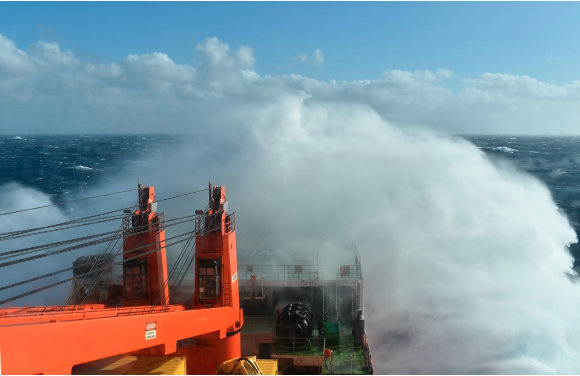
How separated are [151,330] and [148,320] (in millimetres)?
281

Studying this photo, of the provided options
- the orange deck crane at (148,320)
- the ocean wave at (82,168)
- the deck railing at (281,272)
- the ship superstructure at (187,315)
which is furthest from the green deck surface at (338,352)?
the ocean wave at (82,168)

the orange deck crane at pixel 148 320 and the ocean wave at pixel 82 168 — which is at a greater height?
the ocean wave at pixel 82 168

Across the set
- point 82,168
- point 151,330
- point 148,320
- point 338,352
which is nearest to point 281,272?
point 338,352

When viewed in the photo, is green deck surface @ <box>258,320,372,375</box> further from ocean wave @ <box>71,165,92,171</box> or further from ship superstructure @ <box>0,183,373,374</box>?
ocean wave @ <box>71,165,92,171</box>

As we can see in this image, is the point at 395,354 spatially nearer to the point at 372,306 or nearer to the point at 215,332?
the point at 372,306

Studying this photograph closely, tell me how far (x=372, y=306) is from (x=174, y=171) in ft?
127

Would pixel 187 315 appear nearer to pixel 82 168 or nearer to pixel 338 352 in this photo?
pixel 338 352

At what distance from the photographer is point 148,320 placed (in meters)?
11.6

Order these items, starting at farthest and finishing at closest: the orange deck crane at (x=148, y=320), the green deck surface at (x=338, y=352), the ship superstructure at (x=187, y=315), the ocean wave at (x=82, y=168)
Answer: the ocean wave at (x=82, y=168) → the green deck surface at (x=338, y=352) → the ship superstructure at (x=187, y=315) → the orange deck crane at (x=148, y=320)

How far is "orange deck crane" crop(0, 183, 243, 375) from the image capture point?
28.1 feet

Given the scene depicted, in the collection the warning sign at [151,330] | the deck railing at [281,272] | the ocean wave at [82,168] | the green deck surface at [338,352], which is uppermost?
the ocean wave at [82,168]

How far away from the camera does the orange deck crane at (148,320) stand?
856 cm

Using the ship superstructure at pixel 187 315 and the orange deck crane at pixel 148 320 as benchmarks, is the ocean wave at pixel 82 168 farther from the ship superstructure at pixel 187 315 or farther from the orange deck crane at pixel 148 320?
the orange deck crane at pixel 148 320

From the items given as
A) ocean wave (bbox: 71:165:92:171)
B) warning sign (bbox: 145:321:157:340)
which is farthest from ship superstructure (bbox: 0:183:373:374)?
ocean wave (bbox: 71:165:92:171)
